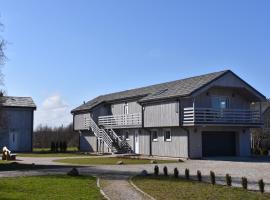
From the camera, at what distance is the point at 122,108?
46.4 meters

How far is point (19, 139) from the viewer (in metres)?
49.7

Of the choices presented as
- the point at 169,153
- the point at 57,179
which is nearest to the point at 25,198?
the point at 57,179

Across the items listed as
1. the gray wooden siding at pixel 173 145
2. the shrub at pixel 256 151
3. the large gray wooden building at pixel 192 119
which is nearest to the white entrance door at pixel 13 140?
the large gray wooden building at pixel 192 119

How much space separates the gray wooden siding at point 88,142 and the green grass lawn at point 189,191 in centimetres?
3175

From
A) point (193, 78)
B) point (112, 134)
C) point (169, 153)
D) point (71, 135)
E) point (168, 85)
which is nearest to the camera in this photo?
point (169, 153)

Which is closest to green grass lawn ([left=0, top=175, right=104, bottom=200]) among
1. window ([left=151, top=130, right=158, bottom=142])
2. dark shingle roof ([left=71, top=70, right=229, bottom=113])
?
dark shingle roof ([left=71, top=70, right=229, bottom=113])

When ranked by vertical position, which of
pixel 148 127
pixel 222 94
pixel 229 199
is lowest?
pixel 229 199

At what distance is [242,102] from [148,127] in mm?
8865

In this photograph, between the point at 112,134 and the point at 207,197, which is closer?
the point at 207,197

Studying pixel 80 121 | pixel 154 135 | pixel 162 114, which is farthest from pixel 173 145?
pixel 80 121

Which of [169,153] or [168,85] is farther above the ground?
[168,85]

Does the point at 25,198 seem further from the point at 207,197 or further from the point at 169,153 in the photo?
the point at 169,153

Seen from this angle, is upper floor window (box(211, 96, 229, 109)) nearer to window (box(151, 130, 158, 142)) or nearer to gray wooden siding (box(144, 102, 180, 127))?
gray wooden siding (box(144, 102, 180, 127))

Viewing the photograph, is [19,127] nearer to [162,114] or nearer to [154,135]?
[154,135]
